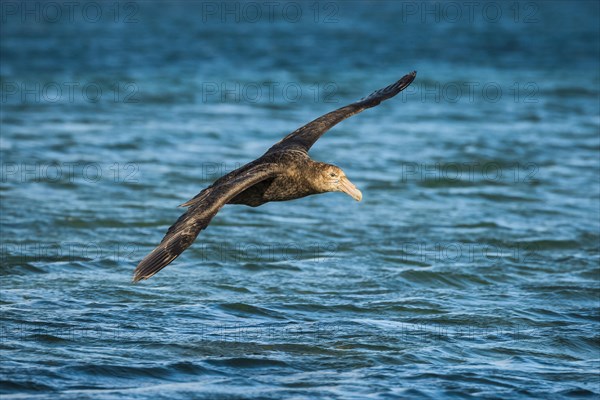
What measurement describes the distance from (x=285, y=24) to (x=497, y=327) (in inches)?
1721

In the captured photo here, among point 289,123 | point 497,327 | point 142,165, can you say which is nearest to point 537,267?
point 497,327

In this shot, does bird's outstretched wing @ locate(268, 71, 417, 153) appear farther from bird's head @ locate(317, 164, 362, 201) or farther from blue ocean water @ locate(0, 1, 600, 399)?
blue ocean water @ locate(0, 1, 600, 399)

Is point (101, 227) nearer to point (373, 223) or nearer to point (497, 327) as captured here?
point (373, 223)

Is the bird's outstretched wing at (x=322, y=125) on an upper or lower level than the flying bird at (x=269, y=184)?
upper

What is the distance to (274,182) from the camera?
920cm

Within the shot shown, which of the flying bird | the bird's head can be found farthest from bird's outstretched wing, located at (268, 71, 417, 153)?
the bird's head

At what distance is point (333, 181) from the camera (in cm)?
938

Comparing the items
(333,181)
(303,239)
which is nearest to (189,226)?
(333,181)

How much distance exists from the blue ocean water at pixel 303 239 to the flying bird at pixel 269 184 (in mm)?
1127

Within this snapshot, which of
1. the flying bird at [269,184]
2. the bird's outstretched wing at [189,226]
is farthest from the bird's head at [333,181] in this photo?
the bird's outstretched wing at [189,226]

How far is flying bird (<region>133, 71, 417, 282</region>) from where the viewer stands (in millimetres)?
7531

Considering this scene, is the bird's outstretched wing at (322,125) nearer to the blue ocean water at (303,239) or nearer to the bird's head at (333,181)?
the bird's head at (333,181)

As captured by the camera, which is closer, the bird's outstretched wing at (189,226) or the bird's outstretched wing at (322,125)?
the bird's outstretched wing at (189,226)

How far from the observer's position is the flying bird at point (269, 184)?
24.7ft
